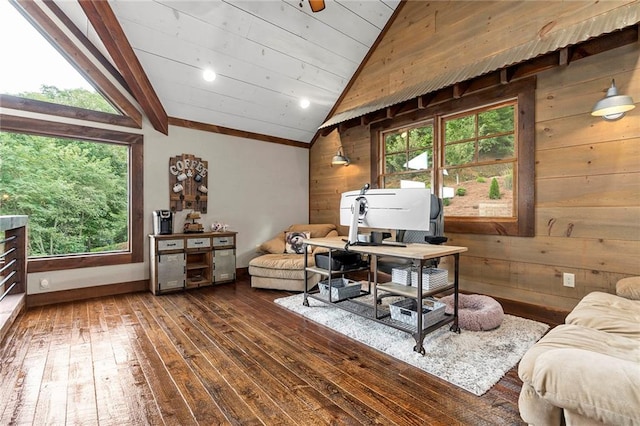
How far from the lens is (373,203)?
2557 millimetres

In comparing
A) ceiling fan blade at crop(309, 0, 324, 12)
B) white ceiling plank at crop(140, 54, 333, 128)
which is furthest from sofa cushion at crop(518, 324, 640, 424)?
white ceiling plank at crop(140, 54, 333, 128)

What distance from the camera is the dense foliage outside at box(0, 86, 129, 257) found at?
3.37 m

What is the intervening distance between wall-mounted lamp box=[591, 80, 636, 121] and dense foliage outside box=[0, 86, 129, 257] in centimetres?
517

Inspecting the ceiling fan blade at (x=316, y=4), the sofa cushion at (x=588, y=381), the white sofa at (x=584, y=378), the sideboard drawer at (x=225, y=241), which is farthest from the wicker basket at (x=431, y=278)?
the sideboard drawer at (x=225, y=241)

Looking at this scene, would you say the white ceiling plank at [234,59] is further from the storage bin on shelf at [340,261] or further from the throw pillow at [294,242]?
the storage bin on shelf at [340,261]

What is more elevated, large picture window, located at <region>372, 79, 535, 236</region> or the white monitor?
large picture window, located at <region>372, 79, 535, 236</region>

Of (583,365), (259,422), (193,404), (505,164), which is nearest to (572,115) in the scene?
(505,164)

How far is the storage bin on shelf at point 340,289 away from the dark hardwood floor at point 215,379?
389mm

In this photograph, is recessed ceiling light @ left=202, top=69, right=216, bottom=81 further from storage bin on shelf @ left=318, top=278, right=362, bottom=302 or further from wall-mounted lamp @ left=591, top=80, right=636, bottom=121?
wall-mounted lamp @ left=591, top=80, right=636, bottom=121

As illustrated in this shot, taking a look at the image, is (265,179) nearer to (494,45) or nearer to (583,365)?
(494,45)

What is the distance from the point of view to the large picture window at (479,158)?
3.04 m

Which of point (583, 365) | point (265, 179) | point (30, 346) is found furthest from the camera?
point (265, 179)

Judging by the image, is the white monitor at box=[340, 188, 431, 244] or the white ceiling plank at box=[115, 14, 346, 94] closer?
the white monitor at box=[340, 188, 431, 244]

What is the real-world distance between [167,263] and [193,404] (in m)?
2.67
